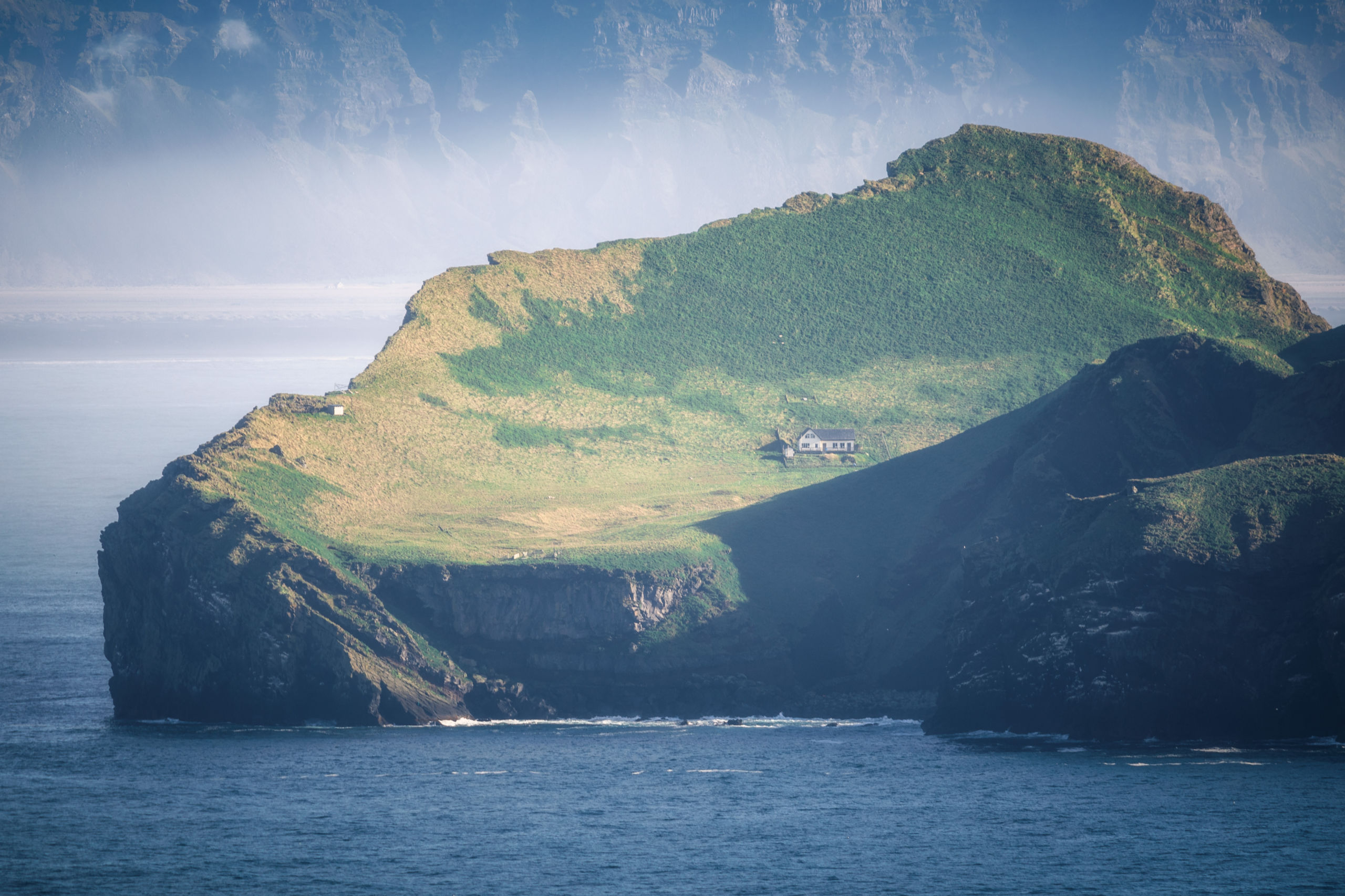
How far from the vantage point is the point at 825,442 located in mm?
194000

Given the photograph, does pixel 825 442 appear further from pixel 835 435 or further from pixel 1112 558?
pixel 1112 558

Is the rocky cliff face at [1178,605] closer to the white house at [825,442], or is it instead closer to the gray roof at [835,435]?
the white house at [825,442]

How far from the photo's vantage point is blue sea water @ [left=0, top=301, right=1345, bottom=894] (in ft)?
332

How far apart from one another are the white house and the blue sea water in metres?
56.6

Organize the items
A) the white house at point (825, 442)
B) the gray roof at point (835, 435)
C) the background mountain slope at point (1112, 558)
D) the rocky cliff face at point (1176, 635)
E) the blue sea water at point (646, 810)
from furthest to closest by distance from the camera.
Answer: the gray roof at point (835, 435), the white house at point (825, 442), the background mountain slope at point (1112, 558), the rocky cliff face at point (1176, 635), the blue sea water at point (646, 810)

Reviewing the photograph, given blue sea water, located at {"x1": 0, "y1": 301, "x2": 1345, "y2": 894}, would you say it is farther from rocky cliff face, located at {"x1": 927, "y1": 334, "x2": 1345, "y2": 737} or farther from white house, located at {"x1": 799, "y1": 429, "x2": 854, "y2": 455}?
white house, located at {"x1": 799, "y1": 429, "x2": 854, "y2": 455}

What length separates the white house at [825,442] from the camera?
194 m

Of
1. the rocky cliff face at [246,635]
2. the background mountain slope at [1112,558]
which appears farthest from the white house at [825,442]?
the rocky cliff face at [246,635]

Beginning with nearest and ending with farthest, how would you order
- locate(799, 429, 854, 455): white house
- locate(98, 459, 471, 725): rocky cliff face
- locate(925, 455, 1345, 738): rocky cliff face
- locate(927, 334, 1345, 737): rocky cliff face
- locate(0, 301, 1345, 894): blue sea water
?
locate(0, 301, 1345, 894): blue sea water, locate(925, 455, 1345, 738): rocky cliff face, locate(927, 334, 1345, 737): rocky cliff face, locate(98, 459, 471, 725): rocky cliff face, locate(799, 429, 854, 455): white house

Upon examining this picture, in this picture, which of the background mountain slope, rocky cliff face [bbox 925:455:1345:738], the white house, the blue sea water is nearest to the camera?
the blue sea water

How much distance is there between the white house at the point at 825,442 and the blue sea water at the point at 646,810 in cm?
5663

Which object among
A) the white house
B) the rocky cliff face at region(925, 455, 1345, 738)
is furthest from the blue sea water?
the white house

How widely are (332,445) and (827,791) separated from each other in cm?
6899

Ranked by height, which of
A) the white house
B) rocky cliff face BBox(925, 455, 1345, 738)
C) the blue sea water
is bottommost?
the blue sea water
